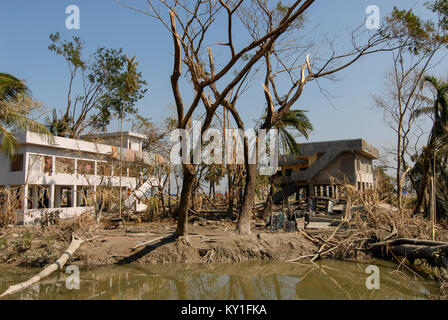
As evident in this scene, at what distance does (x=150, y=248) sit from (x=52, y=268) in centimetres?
278

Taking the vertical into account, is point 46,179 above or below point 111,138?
below

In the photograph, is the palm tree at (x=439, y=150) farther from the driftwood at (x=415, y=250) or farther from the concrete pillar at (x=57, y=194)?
the concrete pillar at (x=57, y=194)

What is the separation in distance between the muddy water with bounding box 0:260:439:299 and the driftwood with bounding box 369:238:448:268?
1.72 ft

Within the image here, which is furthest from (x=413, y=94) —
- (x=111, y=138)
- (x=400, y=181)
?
(x=111, y=138)

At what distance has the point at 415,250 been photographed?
33.7 ft

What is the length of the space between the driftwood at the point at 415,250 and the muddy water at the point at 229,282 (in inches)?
20.7

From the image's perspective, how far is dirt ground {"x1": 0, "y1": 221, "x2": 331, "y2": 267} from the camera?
436 inches

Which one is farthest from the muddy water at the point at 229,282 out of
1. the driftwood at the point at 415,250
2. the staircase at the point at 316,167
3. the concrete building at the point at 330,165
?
the staircase at the point at 316,167

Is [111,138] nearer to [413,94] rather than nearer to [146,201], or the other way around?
[146,201]

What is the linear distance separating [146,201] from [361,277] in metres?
11.5

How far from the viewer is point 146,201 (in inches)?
731

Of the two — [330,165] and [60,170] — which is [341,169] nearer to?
[330,165]

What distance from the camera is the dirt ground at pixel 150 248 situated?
36.4 feet

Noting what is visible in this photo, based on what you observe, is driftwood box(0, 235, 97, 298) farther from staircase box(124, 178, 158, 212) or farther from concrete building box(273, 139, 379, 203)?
concrete building box(273, 139, 379, 203)
